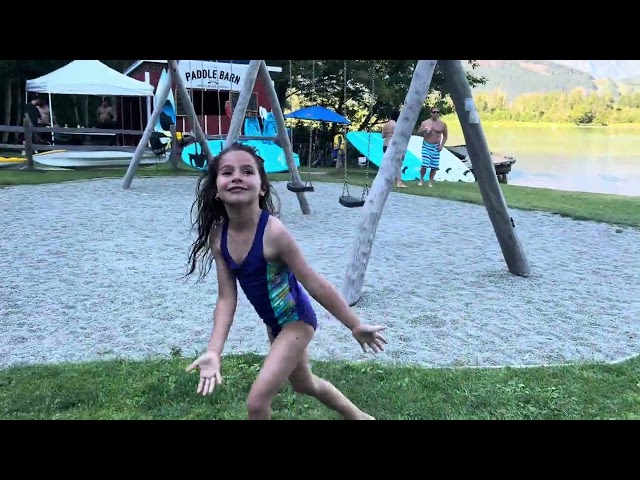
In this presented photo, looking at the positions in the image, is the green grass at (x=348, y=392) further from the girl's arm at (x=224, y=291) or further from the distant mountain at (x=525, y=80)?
the distant mountain at (x=525, y=80)

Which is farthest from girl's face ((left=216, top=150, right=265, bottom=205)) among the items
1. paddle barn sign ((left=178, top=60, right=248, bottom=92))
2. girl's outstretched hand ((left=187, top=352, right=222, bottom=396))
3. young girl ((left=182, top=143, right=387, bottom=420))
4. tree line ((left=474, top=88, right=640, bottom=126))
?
tree line ((left=474, top=88, right=640, bottom=126))

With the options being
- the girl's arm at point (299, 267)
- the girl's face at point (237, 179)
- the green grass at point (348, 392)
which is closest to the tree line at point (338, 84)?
the green grass at point (348, 392)

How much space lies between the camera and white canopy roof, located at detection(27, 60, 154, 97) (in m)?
16.1

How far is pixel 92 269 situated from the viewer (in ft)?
20.4

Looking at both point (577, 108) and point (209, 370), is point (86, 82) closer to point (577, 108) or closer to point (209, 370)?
point (209, 370)

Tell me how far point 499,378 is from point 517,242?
2883 mm

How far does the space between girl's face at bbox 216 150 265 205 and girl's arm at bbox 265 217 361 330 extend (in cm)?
15

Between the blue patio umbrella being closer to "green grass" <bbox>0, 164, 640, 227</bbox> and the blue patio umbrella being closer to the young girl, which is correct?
"green grass" <bbox>0, 164, 640, 227</bbox>

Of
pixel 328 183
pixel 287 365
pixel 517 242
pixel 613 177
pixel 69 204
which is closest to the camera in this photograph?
pixel 287 365

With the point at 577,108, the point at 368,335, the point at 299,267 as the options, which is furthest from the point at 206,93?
the point at 368,335

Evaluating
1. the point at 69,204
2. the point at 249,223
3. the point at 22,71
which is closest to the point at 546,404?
the point at 249,223

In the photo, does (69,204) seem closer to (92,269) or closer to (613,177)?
(92,269)

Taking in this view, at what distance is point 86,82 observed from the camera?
638 inches

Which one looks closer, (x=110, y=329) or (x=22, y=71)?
(x=110, y=329)
